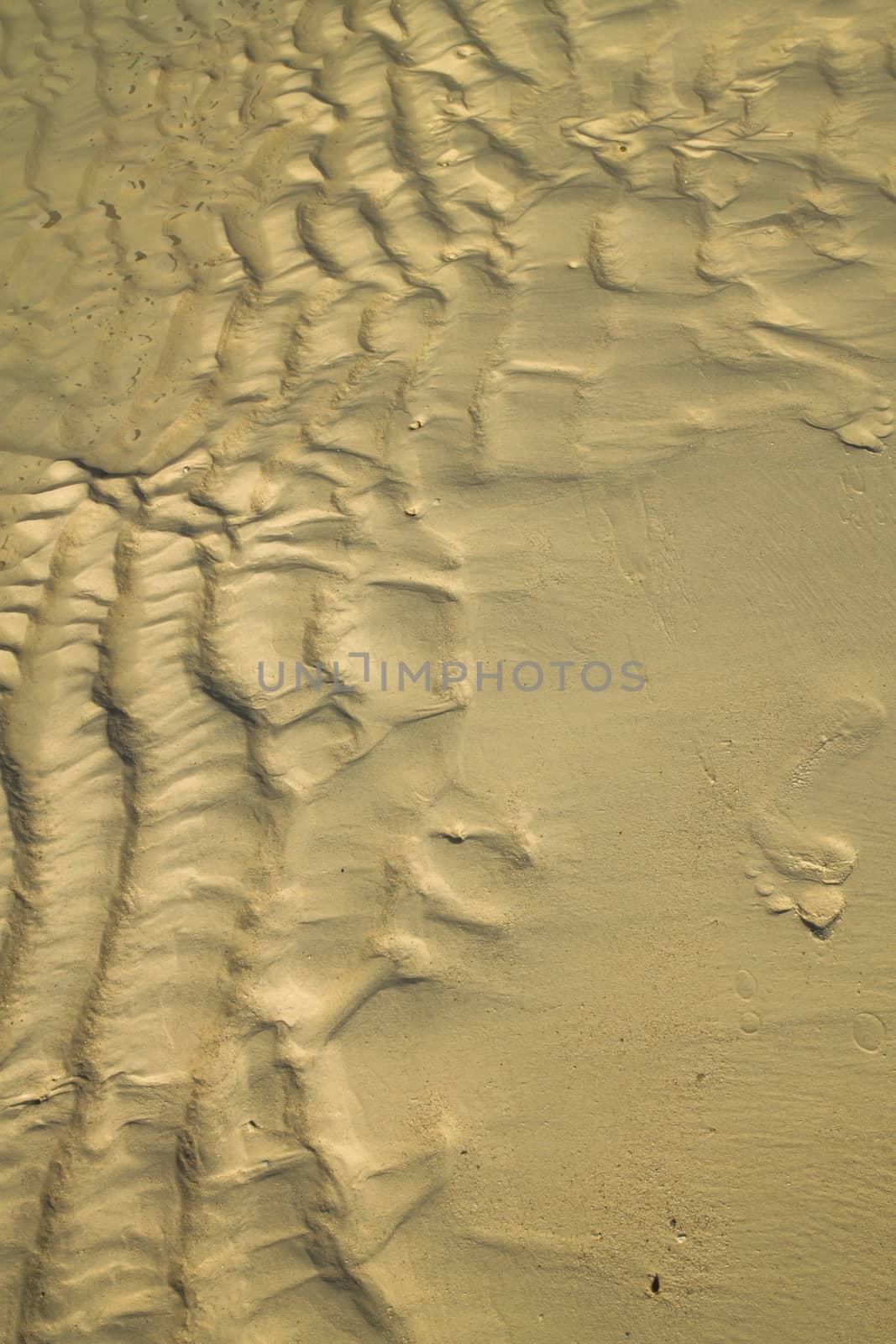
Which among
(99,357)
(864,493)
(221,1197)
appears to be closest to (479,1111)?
(221,1197)

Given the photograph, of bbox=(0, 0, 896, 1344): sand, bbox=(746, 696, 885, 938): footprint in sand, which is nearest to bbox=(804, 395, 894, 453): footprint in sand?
bbox=(0, 0, 896, 1344): sand

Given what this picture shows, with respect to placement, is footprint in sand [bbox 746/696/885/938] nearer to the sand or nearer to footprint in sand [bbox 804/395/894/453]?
the sand

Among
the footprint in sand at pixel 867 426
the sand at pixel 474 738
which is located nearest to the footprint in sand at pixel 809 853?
the sand at pixel 474 738

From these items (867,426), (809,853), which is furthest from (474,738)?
(867,426)

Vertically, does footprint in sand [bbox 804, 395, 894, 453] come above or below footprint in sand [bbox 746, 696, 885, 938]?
above

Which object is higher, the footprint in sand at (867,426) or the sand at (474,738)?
the footprint in sand at (867,426)

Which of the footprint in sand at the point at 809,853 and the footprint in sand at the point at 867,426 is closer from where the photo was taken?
the footprint in sand at the point at 809,853

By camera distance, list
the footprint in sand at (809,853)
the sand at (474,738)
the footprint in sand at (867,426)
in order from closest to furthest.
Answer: the sand at (474,738), the footprint in sand at (809,853), the footprint in sand at (867,426)

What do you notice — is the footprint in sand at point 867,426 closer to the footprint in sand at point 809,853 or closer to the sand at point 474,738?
the sand at point 474,738

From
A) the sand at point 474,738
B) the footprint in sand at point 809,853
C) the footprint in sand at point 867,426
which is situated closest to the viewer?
the sand at point 474,738

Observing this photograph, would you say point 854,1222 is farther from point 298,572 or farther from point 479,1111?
point 298,572
